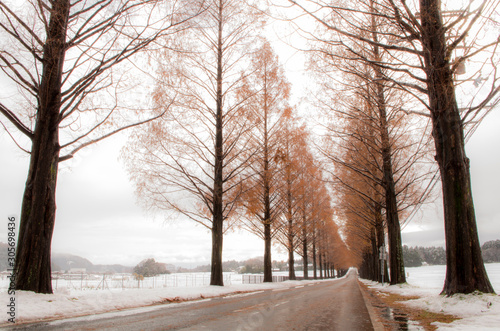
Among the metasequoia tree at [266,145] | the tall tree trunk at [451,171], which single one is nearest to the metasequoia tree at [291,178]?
the metasequoia tree at [266,145]

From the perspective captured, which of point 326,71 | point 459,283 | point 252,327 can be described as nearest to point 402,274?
point 459,283

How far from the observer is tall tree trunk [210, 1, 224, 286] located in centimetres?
1252

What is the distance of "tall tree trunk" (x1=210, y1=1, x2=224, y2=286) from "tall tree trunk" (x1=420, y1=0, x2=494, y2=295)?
817cm

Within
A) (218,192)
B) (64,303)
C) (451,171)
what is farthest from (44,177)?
(451,171)

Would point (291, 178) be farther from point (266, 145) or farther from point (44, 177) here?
point (44, 177)

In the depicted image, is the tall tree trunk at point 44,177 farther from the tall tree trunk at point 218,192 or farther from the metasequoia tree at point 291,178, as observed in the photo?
the metasequoia tree at point 291,178

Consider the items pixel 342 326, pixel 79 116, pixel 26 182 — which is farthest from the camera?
pixel 79 116

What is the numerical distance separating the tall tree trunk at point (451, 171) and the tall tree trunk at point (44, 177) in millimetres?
6837

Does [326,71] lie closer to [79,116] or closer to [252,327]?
[79,116]

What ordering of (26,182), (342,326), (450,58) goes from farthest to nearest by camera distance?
(26,182) < (450,58) < (342,326)

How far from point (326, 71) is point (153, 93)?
542cm

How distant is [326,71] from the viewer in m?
8.90

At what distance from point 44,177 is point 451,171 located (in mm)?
7811

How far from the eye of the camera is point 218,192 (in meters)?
12.7
